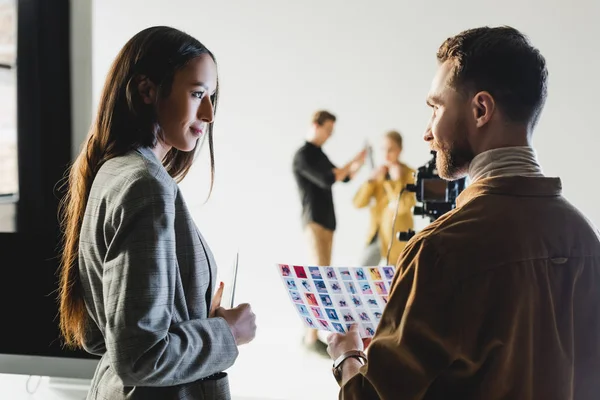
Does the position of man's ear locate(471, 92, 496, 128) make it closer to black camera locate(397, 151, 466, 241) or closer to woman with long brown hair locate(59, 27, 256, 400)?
woman with long brown hair locate(59, 27, 256, 400)

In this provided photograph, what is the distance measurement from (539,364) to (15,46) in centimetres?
231

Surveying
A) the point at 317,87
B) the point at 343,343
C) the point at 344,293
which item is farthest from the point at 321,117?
the point at 343,343

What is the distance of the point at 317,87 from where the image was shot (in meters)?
2.36

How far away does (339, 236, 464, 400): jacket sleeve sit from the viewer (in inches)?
34.7

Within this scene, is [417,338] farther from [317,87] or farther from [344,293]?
[317,87]

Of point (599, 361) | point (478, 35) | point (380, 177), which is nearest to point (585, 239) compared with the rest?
point (599, 361)

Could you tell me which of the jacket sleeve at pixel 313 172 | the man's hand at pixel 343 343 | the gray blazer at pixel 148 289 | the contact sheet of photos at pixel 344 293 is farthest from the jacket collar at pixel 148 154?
the jacket sleeve at pixel 313 172

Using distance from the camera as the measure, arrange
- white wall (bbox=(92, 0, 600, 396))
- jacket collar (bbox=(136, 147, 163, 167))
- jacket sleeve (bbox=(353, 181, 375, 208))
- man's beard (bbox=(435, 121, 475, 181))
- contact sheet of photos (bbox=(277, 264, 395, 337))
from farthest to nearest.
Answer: jacket sleeve (bbox=(353, 181, 375, 208))
white wall (bbox=(92, 0, 600, 396))
contact sheet of photos (bbox=(277, 264, 395, 337))
jacket collar (bbox=(136, 147, 163, 167))
man's beard (bbox=(435, 121, 475, 181))

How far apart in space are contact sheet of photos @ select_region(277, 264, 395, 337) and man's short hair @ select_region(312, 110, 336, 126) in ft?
3.75

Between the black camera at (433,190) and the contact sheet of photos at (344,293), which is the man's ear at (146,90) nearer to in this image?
the contact sheet of photos at (344,293)

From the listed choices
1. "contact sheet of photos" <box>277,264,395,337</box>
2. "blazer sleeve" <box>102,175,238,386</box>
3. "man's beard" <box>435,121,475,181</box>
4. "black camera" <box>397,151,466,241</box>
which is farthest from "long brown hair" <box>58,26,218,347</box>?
"black camera" <box>397,151,466,241</box>

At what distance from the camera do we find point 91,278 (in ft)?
3.83

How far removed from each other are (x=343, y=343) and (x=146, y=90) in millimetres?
571

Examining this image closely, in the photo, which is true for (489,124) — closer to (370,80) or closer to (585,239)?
(585,239)
